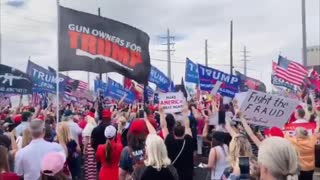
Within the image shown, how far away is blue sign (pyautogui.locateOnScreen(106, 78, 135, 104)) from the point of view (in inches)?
928

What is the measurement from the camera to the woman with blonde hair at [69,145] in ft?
31.2

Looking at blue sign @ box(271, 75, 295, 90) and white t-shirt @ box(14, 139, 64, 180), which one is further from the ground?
blue sign @ box(271, 75, 295, 90)

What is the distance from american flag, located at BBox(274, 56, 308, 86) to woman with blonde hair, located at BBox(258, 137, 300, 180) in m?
19.4

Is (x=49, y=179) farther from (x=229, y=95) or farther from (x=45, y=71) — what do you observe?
(x=45, y=71)

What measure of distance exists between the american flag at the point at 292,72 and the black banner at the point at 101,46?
11516 millimetres

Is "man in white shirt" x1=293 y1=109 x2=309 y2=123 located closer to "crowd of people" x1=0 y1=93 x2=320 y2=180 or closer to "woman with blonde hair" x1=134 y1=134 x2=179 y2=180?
"crowd of people" x1=0 y1=93 x2=320 y2=180

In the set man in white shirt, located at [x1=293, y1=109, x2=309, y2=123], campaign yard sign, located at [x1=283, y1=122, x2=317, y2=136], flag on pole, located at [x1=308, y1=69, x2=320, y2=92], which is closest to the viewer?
campaign yard sign, located at [x1=283, y1=122, x2=317, y2=136]

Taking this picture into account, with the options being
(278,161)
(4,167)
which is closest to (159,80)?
(4,167)

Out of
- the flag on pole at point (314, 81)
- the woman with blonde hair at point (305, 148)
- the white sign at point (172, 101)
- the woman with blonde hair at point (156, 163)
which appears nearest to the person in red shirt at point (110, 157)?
the woman with blonde hair at point (156, 163)

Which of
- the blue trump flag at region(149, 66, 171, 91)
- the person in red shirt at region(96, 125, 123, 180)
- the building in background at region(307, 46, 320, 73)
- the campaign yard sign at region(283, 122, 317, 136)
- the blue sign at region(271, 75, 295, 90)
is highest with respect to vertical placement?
the building in background at region(307, 46, 320, 73)

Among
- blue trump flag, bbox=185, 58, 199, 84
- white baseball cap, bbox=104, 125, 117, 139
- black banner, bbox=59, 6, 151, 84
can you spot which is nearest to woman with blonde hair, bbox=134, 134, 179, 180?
white baseball cap, bbox=104, 125, 117, 139

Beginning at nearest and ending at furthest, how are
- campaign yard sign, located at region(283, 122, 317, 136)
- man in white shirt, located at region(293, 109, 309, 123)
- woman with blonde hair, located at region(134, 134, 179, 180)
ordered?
woman with blonde hair, located at region(134, 134, 179, 180) < campaign yard sign, located at region(283, 122, 317, 136) < man in white shirt, located at region(293, 109, 309, 123)

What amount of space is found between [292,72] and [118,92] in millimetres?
6795

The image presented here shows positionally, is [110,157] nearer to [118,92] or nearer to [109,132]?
[109,132]
